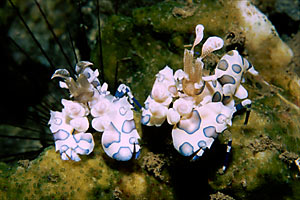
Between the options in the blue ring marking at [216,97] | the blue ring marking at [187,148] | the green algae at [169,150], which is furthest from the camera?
the blue ring marking at [216,97]

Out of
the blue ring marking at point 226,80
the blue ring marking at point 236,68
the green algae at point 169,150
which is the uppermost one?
the blue ring marking at point 236,68

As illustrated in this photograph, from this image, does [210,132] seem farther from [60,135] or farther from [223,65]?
[60,135]

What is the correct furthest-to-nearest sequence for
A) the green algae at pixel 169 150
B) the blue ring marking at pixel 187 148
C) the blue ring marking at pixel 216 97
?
the blue ring marking at pixel 216 97
the green algae at pixel 169 150
the blue ring marking at pixel 187 148

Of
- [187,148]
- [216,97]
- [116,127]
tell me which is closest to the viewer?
[187,148]

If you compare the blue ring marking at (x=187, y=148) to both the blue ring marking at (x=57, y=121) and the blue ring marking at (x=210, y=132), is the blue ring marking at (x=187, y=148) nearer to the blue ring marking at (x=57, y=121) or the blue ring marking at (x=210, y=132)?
the blue ring marking at (x=210, y=132)

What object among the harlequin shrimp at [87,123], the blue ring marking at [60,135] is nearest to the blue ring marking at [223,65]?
the harlequin shrimp at [87,123]

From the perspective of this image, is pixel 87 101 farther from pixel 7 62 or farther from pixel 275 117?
pixel 7 62

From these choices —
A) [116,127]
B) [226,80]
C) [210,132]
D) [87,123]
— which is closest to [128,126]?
[116,127]

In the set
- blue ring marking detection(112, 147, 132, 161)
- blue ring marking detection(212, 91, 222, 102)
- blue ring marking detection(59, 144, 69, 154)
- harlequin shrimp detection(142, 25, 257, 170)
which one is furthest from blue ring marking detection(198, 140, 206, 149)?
blue ring marking detection(59, 144, 69, 154)
